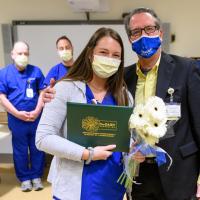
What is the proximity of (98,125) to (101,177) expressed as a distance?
0.77ft

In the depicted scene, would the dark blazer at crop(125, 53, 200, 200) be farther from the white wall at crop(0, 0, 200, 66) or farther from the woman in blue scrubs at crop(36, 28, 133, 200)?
the white wall at crop(0, 0, 200, 66)

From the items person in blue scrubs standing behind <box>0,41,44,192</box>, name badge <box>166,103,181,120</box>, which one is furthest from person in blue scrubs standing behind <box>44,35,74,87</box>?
name badge <box>166,103,181,120</box>

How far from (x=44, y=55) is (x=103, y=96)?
3107 millimetres

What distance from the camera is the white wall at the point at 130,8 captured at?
13.4 ft

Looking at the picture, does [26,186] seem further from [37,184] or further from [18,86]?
[18,86]

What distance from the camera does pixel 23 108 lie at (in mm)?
3236

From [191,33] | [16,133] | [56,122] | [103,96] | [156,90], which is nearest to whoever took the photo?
[56,122]

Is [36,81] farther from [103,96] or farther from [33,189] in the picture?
[103,96]

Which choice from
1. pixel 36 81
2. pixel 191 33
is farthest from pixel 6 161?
pixel 191 33

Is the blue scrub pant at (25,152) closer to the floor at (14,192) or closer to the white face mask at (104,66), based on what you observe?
the floor at (14,192)

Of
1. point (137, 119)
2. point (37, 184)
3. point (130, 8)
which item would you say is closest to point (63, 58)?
point (130, 8)

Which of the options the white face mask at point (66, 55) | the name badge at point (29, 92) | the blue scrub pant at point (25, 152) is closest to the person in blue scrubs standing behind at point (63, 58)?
the white face mask at point (66, 55)

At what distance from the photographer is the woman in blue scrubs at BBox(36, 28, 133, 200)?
4.05ft

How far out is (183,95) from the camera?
144cm
